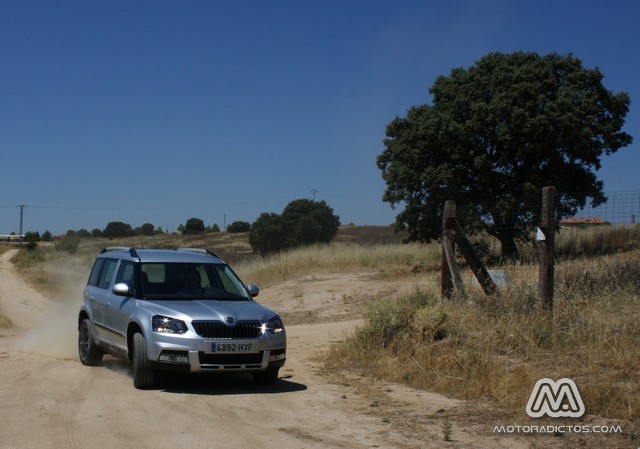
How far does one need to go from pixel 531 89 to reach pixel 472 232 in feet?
26.7

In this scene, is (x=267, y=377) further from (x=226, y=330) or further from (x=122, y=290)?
(x=122, y=290)

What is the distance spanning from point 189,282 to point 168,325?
146cm

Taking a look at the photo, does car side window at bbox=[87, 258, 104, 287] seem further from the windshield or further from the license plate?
the license plate

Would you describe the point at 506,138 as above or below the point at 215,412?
above

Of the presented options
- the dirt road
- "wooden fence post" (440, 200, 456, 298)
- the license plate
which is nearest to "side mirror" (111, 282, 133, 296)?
the dirt road

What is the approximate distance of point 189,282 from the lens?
10656 millimetres

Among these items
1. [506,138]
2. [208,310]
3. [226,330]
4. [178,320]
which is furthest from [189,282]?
[506,138]

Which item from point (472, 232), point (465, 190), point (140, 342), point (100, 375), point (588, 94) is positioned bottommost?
point (100, 375)

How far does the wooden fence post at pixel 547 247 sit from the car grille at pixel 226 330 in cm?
435

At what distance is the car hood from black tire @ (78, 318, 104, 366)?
85.1 inches

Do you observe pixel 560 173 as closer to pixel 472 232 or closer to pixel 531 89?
pixel 531 89

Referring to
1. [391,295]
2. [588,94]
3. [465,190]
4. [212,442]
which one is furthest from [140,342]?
[588,94]

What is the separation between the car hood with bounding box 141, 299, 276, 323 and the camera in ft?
30.6

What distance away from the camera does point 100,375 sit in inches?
418
